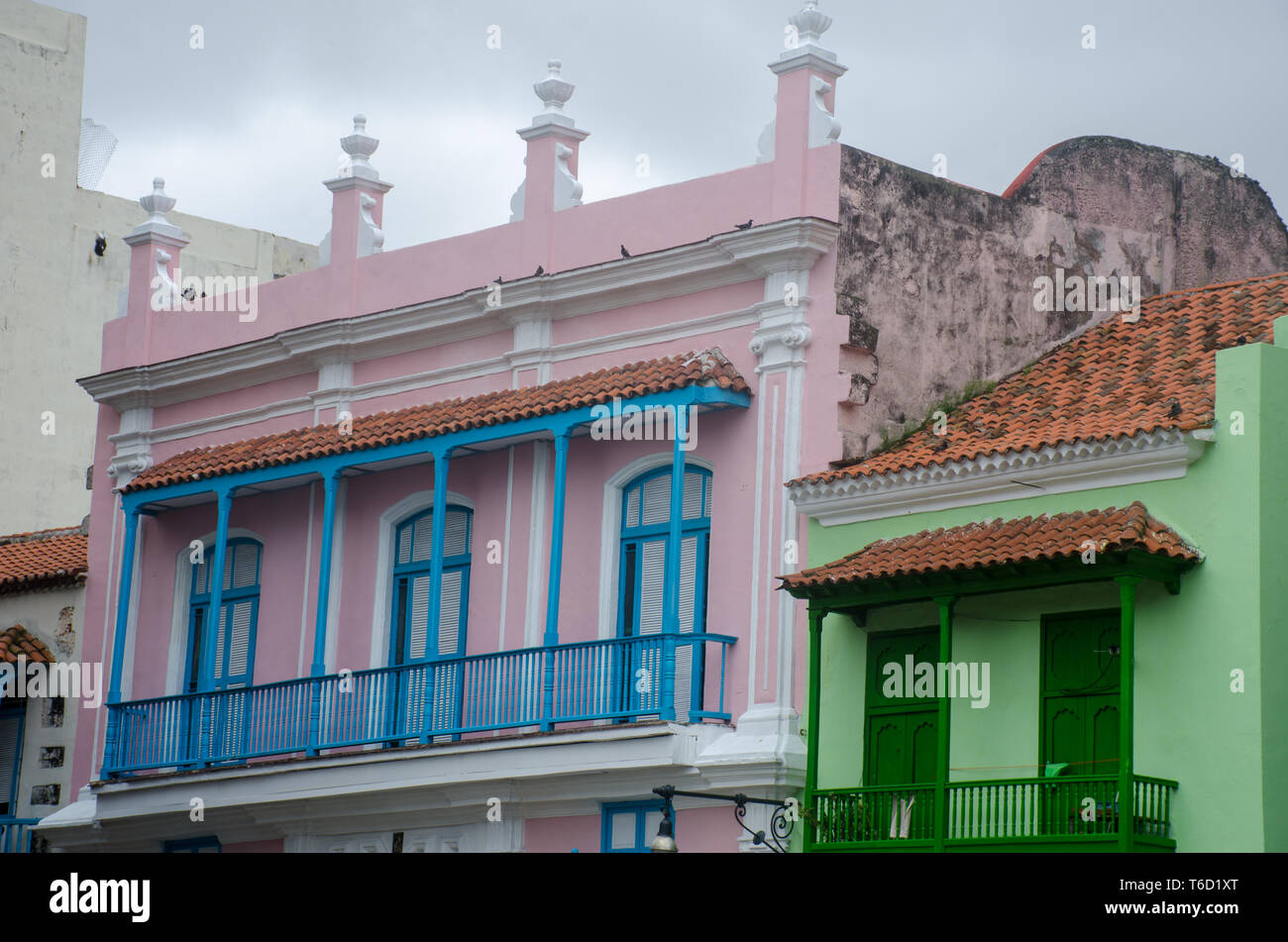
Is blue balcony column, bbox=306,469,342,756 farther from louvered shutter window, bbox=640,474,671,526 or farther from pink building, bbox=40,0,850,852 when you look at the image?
louvered shutter window, bbox=640,474,671,526

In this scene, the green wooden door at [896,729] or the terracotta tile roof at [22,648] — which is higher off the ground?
the terracotta tile roof at [22,648]

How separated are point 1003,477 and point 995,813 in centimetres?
246

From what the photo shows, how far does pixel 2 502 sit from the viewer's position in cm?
2864

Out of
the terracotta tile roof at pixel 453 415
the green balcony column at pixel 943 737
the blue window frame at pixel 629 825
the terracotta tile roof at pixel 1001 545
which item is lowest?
the blue window frame at pixel 629 825

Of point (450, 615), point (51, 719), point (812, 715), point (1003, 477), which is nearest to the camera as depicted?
point (1003, 477)

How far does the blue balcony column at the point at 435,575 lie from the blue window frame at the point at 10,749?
6296mm

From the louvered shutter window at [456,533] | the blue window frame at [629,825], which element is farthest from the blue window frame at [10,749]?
the blue window frame at [629,825]

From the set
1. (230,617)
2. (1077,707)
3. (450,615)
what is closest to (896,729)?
(1077,707)

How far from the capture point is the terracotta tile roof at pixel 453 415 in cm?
1809

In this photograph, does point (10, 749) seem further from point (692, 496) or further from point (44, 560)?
point (692, 496)

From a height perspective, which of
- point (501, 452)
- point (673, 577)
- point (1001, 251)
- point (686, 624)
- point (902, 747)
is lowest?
point (902, 747)

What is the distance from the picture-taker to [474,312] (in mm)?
20359

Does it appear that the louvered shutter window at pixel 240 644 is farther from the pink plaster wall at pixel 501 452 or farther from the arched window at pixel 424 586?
the arched window at pixel 424 586
